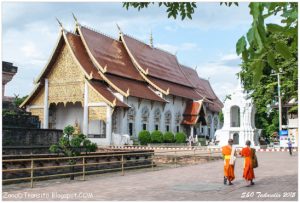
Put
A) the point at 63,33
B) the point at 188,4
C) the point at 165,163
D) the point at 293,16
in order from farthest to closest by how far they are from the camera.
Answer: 1. the point at 63,33
2. the point at 165,163
3. the point at 188,4
4. the point at 293,16

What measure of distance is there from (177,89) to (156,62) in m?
3.30

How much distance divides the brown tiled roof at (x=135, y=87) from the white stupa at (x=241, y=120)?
8.54 m

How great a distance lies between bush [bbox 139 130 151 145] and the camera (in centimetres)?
3225

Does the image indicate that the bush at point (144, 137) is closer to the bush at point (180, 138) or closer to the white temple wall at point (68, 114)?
the bush at point (180, 138)

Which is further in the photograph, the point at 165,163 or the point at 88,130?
the point at 88,130

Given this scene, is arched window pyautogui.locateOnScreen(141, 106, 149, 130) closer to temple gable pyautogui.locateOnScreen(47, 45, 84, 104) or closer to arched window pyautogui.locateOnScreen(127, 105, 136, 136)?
arched window pyautogui.locateOnScreen(127, 105, 136, 136)

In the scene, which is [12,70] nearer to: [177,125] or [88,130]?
[88,130]

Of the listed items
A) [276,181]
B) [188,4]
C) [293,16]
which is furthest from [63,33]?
[293,16]

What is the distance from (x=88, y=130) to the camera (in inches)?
1331

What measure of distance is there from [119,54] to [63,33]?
584 cm

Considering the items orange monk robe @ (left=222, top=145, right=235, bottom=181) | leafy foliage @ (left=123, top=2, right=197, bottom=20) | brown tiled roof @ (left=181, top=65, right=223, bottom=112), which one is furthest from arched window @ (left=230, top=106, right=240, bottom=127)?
leafy foliage @ (left=123, top=2, right=197, bottom=20)

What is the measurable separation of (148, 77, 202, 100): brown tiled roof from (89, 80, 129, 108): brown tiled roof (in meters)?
5.41

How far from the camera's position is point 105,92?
31.8 m

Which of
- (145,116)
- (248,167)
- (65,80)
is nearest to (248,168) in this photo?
(248,167)
